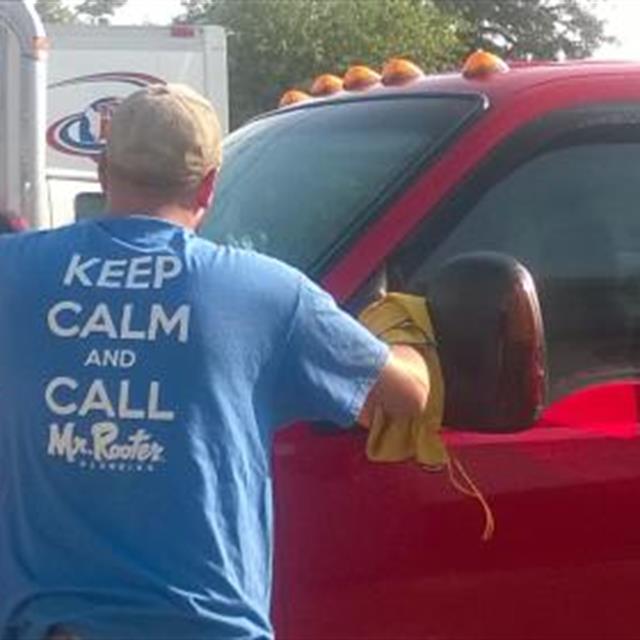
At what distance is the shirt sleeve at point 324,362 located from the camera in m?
2.68

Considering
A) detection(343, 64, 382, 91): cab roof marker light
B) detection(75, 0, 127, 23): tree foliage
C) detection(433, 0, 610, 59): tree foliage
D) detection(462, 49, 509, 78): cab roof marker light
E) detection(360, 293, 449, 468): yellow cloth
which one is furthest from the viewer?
detection(75, 0, 127, 23): tree foliage

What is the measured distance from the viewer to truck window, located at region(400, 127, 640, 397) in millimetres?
3645

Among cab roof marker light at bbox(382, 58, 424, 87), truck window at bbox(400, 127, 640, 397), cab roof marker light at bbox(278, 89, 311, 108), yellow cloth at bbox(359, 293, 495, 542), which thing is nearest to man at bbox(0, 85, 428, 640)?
yellow cloth at bbox(359, 293, 495, 542)

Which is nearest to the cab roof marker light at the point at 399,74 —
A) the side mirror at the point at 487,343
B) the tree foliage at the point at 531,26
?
the side mirror at the point at 487,343

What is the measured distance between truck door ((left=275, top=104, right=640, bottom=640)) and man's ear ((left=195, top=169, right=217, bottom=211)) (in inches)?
30.4

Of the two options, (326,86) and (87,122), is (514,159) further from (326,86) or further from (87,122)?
(87,122)

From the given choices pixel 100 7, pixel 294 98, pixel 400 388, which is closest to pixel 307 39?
pixel 100 7

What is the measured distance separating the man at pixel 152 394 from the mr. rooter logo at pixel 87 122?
30.2 feet

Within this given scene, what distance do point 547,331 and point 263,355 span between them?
3.63ft

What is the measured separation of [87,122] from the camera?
1238cm

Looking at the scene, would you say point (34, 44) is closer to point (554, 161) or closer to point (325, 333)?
point (554, 161)

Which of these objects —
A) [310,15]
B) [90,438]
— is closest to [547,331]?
[90,438]

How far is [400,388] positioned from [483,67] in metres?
1.26

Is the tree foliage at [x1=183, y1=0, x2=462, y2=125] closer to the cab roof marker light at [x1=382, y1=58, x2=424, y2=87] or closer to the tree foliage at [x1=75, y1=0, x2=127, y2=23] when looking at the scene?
the tree foliage at [x1=75, y1=0, x2=127, y2=23]
